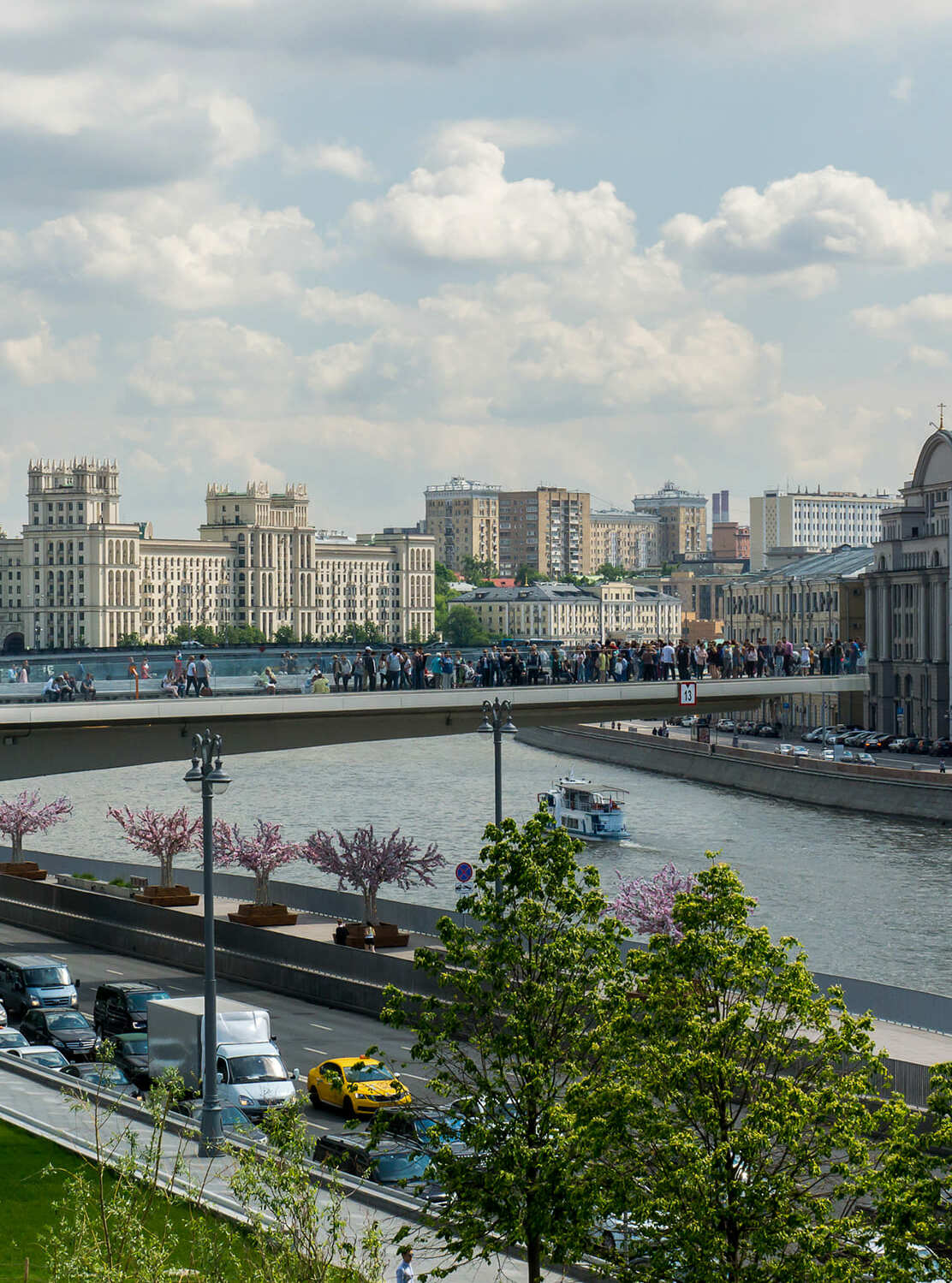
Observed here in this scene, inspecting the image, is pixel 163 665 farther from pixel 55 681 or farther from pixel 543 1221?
pixel 543 1221

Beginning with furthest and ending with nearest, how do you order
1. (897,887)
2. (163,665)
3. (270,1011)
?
(897,887) < (163,665) < (270,1011)

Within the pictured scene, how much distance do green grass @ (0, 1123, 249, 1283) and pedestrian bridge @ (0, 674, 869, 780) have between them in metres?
11.4

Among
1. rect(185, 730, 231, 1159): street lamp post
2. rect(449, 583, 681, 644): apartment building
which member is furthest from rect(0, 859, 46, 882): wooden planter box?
rect(449, 583, 681, 644): apartment building

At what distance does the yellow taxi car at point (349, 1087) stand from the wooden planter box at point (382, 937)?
7619 mm

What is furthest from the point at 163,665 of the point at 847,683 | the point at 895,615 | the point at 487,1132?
the point at 895,615

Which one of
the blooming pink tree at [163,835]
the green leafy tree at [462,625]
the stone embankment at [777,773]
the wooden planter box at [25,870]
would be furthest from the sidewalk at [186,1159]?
the green leafy tree at [462,625]

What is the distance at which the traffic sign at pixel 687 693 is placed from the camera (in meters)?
33.3

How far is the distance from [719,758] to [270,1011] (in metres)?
49.0

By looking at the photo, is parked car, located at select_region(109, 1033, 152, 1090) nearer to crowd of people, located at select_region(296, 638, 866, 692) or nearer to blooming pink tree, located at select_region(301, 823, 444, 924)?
blooming pink tree, located at select_region(301, 823, 444, 924)

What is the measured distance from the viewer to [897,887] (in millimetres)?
43531

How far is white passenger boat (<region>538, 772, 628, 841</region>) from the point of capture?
55.7 m

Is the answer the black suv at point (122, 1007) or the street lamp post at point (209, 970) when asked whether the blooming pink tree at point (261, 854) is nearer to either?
the black suv at point (122, 1007)

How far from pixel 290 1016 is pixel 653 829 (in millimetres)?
33469

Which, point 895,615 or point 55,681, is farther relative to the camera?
point 895,615
